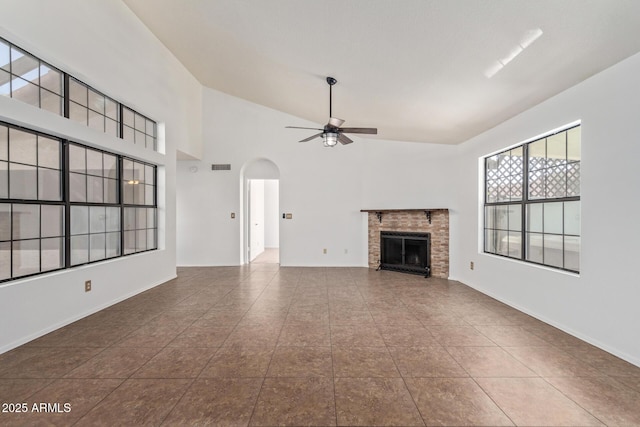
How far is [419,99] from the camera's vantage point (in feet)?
13.0

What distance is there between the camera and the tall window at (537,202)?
3182 millimetres

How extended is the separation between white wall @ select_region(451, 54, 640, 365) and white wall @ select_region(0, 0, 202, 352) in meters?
5.64

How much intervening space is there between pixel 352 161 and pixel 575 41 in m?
4.58

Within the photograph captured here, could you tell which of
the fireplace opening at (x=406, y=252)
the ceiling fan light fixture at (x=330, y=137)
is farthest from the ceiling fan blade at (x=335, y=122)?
the fireplace opening at (x=406, y=252)

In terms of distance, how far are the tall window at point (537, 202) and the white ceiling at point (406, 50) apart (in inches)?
24.3

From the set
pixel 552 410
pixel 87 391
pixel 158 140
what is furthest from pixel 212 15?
pixel 552 410

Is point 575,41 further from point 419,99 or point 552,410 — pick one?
point 552,410

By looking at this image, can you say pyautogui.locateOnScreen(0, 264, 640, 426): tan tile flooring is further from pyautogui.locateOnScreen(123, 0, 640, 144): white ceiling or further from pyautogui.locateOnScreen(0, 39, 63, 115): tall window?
pyautogui.locateOnScreen(123, 0, 640, 144): white ceiling

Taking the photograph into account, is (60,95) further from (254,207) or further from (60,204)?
(254,207)

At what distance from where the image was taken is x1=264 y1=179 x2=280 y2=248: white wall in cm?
1019

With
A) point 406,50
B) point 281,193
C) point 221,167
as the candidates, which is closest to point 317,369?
point 406,50

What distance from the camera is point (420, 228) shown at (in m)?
5.93

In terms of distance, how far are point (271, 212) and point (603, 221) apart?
8.83 meters

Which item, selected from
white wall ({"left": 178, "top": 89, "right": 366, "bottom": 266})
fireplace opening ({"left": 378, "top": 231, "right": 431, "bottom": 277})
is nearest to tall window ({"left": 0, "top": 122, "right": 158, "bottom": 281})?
white wall ({"left": 178, "top": 89, "right": 366, "bottom": 266})
